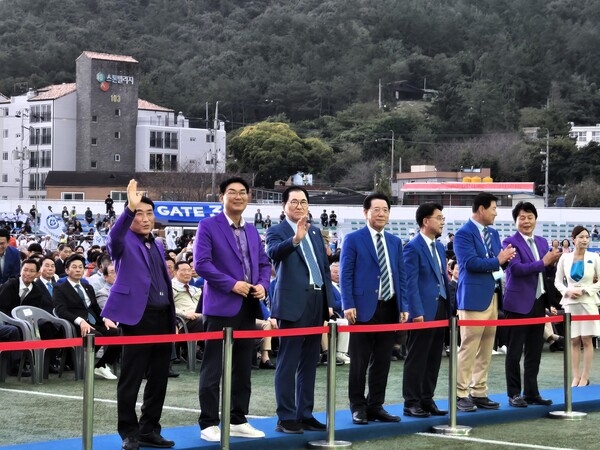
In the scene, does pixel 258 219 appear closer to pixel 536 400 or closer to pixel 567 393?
pixel 536 400

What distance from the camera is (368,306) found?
9.37 metres

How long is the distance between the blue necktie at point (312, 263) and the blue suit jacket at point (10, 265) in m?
6.18

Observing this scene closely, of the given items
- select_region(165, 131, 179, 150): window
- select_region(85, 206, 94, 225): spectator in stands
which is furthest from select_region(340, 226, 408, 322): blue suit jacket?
select_region(165, 131, 179, 150): window

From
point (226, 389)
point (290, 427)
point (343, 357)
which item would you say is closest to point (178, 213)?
point (343, 357)

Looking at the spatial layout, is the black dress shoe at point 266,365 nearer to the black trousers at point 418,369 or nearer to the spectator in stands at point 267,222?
the black trousers at point 418,369

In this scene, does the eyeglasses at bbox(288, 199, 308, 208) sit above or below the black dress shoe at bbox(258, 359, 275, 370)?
above

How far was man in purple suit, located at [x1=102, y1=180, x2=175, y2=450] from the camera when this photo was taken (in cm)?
784

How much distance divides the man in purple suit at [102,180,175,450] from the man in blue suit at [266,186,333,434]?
986 millimetres

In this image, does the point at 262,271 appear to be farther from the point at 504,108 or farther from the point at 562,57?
the point at 562,57

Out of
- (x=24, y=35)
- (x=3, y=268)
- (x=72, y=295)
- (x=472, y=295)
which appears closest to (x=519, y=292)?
(x=472, y=295)

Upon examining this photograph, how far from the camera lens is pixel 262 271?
867cm

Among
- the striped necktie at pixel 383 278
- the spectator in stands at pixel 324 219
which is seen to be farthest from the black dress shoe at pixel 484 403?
the spectator in stands at pixel 324 219

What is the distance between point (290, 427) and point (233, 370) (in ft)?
2.14

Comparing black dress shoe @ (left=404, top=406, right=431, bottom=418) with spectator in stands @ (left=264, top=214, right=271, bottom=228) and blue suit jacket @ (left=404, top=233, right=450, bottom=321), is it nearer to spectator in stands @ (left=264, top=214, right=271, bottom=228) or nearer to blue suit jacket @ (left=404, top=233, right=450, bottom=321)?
blue suit jacket @ (left=404, top=233, right=450, bottom=321)
